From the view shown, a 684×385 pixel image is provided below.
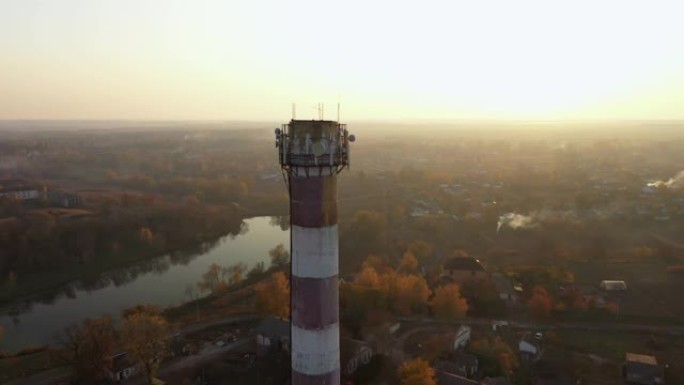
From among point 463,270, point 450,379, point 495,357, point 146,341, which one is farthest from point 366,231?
point 146,341

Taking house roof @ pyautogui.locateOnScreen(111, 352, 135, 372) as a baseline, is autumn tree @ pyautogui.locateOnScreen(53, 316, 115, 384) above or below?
above

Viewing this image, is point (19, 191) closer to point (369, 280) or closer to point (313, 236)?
point (369, 280)

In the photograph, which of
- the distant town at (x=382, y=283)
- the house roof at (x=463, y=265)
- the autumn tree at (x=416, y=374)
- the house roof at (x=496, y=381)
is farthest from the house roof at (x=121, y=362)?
the house roof at (x=463, y=265)

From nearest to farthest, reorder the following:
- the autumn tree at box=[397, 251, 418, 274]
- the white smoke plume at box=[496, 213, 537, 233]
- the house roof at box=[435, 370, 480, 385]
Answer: the house roof at box=[435, 370, 480, 385] → the autumn tree at box=[397, 251, 418, 274] → the white smoke plume at box=[496, 213, 537, 233]

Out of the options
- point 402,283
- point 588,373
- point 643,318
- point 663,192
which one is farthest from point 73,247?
point 663,192

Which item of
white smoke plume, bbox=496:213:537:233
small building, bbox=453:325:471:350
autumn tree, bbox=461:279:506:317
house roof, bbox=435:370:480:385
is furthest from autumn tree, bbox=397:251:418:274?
white smoke plume, bbox=496:213:537:233

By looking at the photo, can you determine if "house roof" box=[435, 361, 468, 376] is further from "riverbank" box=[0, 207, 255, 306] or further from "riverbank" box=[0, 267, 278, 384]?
"riverbank" box=[0, 207, 255, 306]
